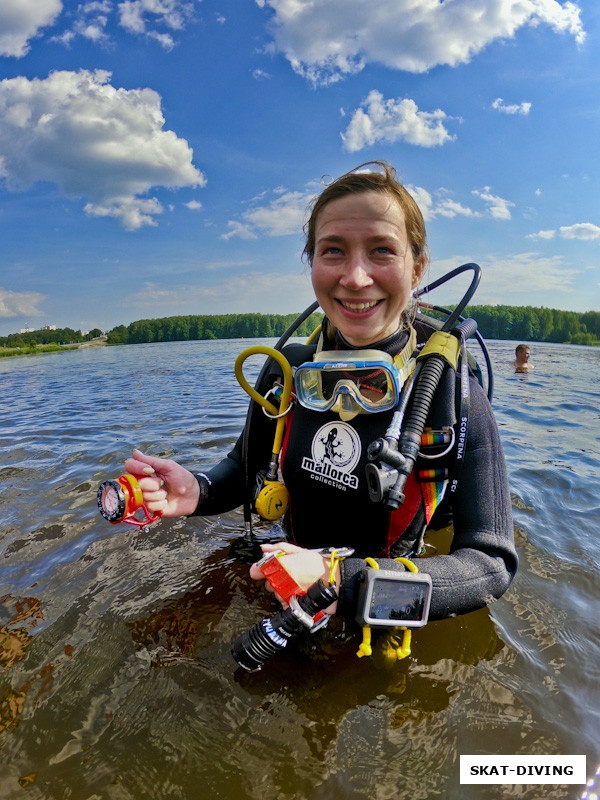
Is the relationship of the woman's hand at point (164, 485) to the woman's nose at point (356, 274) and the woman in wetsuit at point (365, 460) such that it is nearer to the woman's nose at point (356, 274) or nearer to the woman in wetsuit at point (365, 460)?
the woman in wetsuit at point (365, 460)

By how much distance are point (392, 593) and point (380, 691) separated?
0.78 metres

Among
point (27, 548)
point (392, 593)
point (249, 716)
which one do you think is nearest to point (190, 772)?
point (249, 716)

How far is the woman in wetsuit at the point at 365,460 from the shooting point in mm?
1760

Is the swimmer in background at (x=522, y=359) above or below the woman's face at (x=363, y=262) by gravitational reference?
below

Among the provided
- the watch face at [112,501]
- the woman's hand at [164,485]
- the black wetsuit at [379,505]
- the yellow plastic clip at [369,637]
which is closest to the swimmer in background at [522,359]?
the black wetsuit at [379,505]

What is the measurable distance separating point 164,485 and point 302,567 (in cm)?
102

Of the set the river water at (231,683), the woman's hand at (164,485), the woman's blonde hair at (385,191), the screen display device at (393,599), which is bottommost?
the river water at (231,683)

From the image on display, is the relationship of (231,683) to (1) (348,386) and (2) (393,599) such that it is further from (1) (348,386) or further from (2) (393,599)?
(1) (348,386)

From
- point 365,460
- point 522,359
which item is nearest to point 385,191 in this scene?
point 365,460

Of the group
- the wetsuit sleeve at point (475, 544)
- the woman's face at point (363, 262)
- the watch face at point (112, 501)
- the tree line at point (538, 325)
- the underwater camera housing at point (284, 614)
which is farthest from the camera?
the tree line at point (538, 325)

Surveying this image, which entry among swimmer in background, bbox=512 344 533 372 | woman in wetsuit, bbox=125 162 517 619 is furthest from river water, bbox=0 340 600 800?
swimmer in background, bbox=512 344 533 372

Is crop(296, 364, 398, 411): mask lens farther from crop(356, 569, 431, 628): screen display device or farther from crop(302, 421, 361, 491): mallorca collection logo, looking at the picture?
crop(356, 569, 431, 628): screen display device

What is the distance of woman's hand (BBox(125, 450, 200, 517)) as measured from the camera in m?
2.14

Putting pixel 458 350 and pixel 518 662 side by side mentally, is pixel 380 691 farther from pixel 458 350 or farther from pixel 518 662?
pixel 458 350
